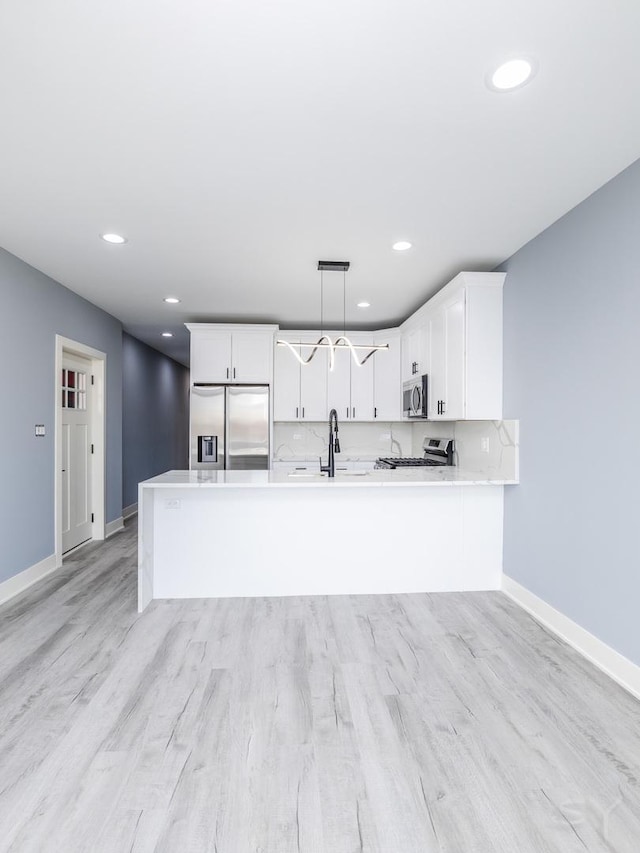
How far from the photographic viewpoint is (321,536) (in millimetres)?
3461

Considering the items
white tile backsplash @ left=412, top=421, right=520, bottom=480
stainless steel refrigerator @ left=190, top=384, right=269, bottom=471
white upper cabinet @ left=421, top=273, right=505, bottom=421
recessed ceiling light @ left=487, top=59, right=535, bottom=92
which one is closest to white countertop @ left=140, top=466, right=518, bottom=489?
white tile backsplash @ left=412, top=421, right=520, bottom=480

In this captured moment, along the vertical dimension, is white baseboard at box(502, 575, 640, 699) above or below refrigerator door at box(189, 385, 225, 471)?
below

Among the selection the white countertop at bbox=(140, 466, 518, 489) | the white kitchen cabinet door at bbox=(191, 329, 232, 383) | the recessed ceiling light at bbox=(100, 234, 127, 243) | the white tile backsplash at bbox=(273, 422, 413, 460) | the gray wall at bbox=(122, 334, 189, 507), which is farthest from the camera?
the gray wall at bbox=(122, 334, 189, 507)

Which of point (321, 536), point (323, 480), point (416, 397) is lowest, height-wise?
point (321, 536)

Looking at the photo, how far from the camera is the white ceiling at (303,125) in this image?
1.47 m

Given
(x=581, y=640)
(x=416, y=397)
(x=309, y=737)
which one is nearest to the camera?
(x=309, y=737)

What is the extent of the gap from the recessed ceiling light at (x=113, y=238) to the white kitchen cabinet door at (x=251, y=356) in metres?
2.14

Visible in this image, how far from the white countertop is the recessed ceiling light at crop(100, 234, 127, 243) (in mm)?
1602

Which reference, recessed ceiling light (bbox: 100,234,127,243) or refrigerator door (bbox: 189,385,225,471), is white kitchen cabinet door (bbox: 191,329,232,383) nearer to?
refrigerator door (bbox: 189,385,225,471)

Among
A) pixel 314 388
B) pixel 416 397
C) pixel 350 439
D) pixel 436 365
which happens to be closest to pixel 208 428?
pixel 314 388

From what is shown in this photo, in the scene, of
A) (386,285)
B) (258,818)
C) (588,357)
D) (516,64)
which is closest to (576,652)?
(588,357)

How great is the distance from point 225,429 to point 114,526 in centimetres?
176

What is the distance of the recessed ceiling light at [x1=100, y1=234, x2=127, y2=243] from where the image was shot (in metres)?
3.05

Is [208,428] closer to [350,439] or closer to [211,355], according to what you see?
[211,355]
